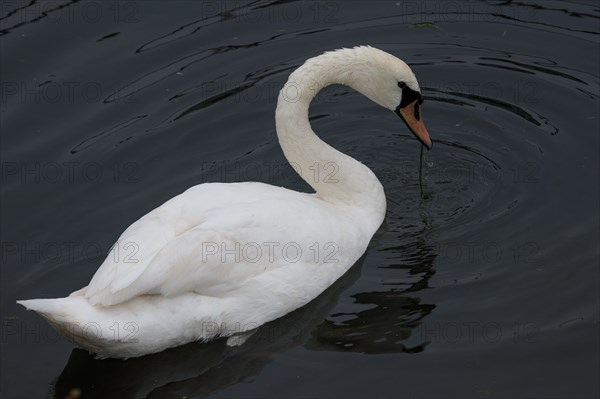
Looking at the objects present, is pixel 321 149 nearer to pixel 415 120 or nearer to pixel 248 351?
pixel 415 120

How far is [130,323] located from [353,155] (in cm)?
415

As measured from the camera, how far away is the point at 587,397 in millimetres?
9016

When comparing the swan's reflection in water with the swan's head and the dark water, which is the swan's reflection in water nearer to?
the dark water

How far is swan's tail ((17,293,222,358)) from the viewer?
9070 millimetres

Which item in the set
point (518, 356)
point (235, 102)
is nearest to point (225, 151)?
point (235, 102)

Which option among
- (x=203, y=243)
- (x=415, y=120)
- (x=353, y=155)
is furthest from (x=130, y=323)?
(x=353, y=155)

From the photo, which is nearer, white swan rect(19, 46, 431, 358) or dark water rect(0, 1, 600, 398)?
white swan rect(19, 46, 431, 358)

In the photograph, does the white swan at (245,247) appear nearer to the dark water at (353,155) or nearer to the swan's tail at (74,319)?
the swan's tail at (74,319)

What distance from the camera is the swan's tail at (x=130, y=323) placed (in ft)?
29.8

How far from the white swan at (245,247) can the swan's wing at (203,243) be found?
11mm

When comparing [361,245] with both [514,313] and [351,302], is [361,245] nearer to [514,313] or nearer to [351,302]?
[351,302]

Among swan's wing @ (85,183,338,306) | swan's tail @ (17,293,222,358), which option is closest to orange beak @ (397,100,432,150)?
swan's wing @ (85,183,338,306)

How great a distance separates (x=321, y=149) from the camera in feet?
37.1

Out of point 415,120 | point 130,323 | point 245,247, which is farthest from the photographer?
point 415,120
